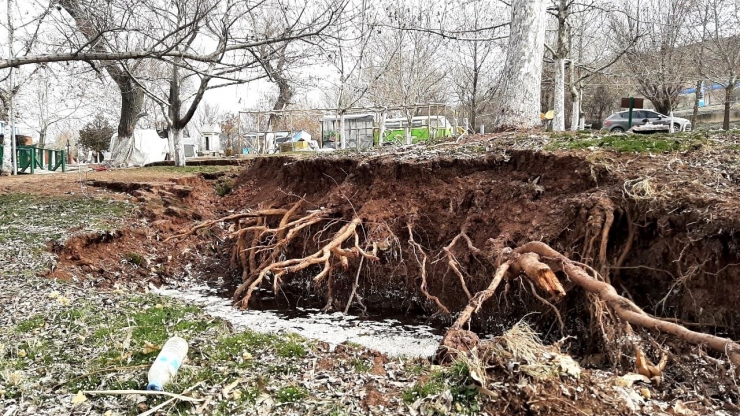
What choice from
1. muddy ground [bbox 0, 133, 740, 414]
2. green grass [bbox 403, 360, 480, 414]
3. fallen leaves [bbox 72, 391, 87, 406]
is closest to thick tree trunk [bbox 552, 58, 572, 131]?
muddy ground [bbox 0, 133, 740, 414]

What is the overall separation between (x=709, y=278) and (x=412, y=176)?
148 inches

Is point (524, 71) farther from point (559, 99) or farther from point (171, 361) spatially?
point (171, 361)

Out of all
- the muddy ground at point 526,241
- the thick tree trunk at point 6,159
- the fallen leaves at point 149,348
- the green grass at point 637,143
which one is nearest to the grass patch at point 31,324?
the fallen leaves at point 149,348

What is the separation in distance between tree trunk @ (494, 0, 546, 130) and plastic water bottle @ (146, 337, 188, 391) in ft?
24.9

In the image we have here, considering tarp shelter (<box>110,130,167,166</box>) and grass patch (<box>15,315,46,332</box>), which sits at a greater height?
tarp shelter (<box>110,130,167,166</box>)

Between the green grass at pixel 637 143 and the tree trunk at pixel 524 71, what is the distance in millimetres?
2922

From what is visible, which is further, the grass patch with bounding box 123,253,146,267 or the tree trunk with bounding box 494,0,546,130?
the tree trunk with bounding box 494,0,546,130

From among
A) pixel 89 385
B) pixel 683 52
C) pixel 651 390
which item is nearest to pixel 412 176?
pixel 651 390

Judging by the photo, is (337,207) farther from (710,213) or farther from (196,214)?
(710,213)

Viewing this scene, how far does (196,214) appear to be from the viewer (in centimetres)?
1041

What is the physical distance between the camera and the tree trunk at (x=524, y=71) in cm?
991

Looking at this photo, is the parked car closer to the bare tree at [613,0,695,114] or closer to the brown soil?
the bare tree at [613,0,695,114]

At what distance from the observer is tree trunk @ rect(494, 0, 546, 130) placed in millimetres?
9914

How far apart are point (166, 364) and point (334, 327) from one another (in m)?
2.93
